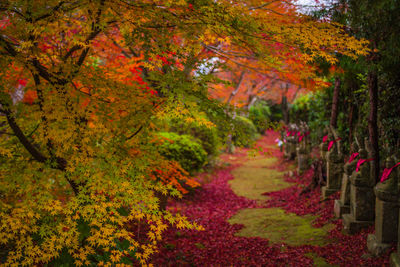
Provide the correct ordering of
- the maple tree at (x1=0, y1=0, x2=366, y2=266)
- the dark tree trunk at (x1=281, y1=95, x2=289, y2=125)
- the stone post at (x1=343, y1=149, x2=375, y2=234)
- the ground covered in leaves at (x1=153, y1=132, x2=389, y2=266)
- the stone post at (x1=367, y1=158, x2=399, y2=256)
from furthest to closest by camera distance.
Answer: the dark tree trunk at (x1=281, y1=95, x2=289, y2=125), the stone post at (x1=343, y1=149, x2=375, y2=234), the ground covered in leaves at (x1=153, y1=132, x2=389, y2=266), the stone post at (x1=367, y1=158, x2=399, y2=256), the maple tree at (x1=0, y1=0, x2=366, y2=266)

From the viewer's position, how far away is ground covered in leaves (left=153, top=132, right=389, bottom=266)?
5.45 metres

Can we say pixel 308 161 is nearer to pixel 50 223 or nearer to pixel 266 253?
pixel 266 253

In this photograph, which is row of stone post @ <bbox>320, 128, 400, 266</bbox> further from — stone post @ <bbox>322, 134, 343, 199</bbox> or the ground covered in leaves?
the ground covered in leaves

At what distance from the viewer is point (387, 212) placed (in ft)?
15.4

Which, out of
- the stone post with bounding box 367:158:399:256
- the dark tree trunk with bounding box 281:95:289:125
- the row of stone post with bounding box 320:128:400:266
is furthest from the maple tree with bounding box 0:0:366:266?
the dark tree trunk with bounding box 281:95:289:125

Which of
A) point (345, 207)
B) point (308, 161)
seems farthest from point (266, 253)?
point (308, 161)

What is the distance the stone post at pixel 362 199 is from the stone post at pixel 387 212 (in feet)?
3.10

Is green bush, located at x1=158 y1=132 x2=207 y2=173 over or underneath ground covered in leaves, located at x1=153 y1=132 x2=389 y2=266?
over

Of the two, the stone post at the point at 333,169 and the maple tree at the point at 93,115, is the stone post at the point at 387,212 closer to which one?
the maple tree at the point at 93,115

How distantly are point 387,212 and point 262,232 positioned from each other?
3010mm

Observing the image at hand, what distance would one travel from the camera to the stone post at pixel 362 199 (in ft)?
18.9

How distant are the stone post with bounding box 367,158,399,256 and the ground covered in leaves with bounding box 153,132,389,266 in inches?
8.1

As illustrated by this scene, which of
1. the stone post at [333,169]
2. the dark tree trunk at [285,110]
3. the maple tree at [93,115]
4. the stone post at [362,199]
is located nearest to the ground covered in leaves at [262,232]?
the stone post at [362,199]

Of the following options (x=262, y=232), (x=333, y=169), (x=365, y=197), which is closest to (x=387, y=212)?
(x=365, y=197)
